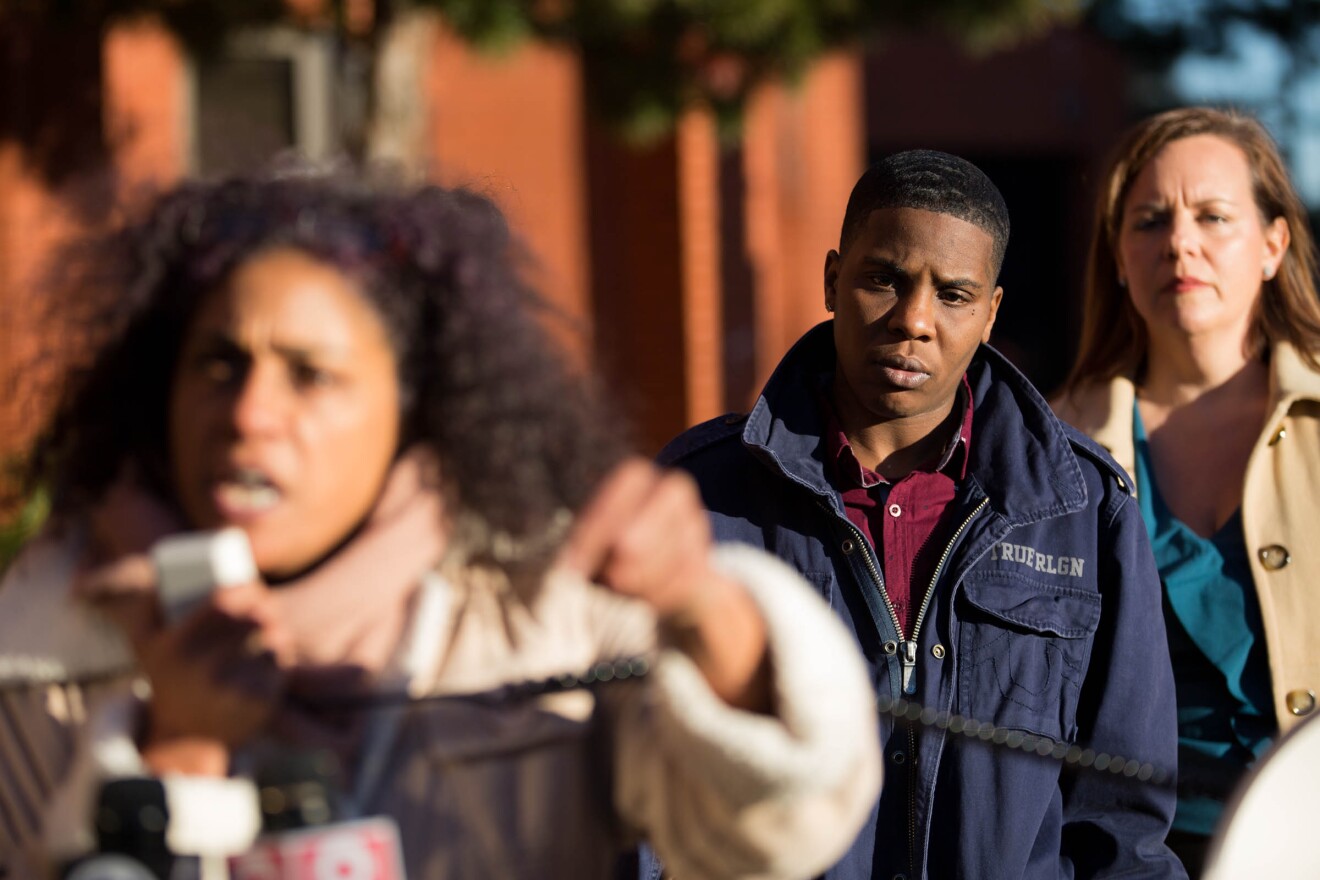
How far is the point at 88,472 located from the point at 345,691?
34 centimetres

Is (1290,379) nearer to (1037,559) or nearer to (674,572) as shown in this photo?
(1037,559)

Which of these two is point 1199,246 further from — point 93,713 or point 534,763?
point 93,713

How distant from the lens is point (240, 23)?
7438 mm

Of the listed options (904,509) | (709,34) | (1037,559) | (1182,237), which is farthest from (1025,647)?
(709,34)

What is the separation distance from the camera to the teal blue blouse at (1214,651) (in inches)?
112

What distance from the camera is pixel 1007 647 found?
248 centimetres

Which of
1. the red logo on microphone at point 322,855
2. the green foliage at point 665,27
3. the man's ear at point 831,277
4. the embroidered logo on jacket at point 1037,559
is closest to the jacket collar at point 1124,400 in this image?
the embroidered logo on jacket at point 1037,559

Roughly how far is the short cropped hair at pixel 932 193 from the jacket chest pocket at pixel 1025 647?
547 mm

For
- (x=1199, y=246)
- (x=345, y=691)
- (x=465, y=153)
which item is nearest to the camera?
(x=345, y=691)

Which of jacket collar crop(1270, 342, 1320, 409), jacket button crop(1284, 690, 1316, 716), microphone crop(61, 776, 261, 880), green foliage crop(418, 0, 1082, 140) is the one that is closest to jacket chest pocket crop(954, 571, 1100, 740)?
jacket button crop(1284, 690, 1316, 716)

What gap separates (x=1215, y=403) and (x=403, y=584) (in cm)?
215

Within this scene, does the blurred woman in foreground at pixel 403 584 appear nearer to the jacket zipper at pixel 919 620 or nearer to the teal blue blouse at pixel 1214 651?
the jacket zipper at pixel 919 620

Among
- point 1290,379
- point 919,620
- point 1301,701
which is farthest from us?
point 1290,379

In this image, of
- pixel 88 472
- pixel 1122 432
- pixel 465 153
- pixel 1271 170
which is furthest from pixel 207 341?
pixel 465 153
